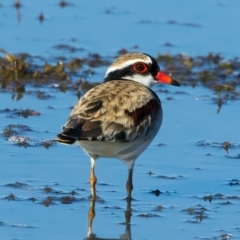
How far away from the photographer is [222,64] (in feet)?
46.5

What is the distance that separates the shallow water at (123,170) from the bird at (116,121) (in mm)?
392

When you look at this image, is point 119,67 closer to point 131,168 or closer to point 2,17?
point 131,168

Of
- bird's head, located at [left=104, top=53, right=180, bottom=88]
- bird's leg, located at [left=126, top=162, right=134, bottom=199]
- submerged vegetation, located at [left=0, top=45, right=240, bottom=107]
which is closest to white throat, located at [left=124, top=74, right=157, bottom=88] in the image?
bird's head, located at [left=104, top=53, right=180, bottom=88]

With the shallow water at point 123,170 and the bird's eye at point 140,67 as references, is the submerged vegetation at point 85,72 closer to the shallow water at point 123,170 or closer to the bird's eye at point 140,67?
the shallow water at point 123,170

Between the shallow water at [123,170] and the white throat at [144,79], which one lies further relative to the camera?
the white throat at [144,79]

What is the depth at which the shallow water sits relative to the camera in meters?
8.36

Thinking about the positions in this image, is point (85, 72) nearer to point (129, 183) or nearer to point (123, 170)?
point (123, 170)

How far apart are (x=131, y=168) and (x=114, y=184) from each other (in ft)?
0.94

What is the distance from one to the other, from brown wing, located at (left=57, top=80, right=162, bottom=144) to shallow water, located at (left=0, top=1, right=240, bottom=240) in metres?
0.68

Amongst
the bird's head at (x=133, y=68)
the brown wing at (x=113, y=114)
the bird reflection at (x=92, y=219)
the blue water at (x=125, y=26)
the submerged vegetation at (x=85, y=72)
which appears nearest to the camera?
the bird reflection at (x=92, y=219)

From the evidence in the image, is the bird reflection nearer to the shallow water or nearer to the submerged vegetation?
the shallow water

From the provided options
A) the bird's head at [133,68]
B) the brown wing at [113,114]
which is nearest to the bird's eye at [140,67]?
the bird's head at [133,68]

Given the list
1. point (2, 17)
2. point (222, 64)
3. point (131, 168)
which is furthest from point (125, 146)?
point (2, 17)

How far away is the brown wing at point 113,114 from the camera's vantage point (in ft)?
28.0
